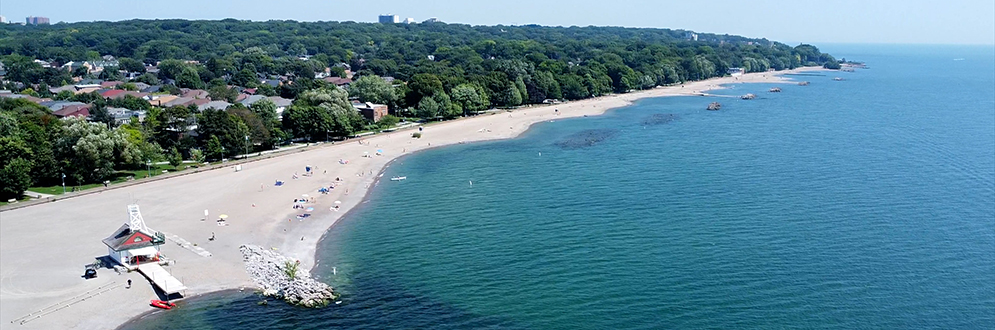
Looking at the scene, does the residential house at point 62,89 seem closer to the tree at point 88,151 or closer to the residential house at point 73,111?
the residential house at point 73,111

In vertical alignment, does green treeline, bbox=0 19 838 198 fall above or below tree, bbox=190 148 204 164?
above

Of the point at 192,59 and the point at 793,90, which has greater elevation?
the point at 192,59

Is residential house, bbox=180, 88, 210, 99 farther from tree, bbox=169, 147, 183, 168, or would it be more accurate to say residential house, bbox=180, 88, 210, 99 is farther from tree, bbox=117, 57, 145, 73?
tree, bbox=117, 57, 145, 73

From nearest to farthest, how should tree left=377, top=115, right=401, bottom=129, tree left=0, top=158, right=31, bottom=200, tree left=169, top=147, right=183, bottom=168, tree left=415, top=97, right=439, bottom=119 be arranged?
1. tree left=0, top=158, right=31, bottom=200
2. tree left=169, top=147, right=183, bottom=168
3. tree left=377, top=115, right=401, bottom=129
4. tree left=415, top=97, right=439, bottom=119

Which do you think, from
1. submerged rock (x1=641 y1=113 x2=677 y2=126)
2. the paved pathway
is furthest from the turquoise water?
submerged rock (x1=641 y1=113 x2=677 y2=126)

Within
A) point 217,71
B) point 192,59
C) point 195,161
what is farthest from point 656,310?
point 192,59

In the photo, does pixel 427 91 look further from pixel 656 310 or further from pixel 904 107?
pixel 904 107
